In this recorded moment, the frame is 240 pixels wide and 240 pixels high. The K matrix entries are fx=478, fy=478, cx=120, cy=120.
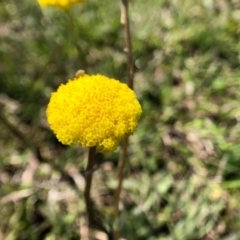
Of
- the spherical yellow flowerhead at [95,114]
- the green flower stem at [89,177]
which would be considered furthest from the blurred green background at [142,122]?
the spherical yellow flowerhead at [95,114]

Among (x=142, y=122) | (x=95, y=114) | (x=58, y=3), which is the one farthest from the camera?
(x=142, y=122)

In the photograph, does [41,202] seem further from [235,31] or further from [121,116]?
[235,31]

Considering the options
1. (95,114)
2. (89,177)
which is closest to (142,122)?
(89,177)

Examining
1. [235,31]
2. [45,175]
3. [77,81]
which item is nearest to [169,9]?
[235,31]

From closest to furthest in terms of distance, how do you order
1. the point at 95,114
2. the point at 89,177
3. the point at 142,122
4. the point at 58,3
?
the point at 95,114 < the point at 89,177 < the point at 58,3 < the point at 142,122

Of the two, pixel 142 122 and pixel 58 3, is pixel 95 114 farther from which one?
pixel 142 122
